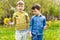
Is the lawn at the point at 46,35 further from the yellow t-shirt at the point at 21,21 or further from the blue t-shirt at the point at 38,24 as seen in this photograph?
the blue t-shirt at the point at 38,24

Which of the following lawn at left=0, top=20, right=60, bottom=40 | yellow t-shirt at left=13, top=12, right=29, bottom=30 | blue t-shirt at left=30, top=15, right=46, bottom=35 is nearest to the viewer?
blue t-shirt at left=30, top=15, right=46, bottom=35

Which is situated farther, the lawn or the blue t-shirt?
the lawn

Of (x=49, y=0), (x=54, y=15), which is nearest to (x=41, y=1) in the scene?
(x=49, y=0)

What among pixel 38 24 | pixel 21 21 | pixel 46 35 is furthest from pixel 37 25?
pixel 46 35

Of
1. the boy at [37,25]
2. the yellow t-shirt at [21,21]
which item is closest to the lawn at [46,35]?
the yellow t-shirt at [21,21]

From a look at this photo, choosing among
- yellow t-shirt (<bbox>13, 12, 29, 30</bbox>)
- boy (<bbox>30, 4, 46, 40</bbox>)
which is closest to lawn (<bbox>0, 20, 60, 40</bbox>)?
yellow t-shirt (<bbox>13, 12, 29, 30</bbox>)

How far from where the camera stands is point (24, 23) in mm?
5766

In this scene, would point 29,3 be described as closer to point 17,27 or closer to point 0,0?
point 0,0

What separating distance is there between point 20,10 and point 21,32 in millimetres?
534

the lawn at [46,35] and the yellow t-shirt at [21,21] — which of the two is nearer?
the yellow t-shirt at [21,21]

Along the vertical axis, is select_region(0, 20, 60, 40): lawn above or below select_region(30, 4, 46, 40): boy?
below

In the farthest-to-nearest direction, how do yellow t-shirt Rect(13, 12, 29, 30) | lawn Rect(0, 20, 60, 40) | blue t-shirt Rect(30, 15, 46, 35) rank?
lawn Rect(0, 20, 60, 40) → yellow t-shirt Rect(13, 12, 29, 30) → blue t-shirt Rect(30, 15, 46, 35)

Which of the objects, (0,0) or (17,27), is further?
(0,0)

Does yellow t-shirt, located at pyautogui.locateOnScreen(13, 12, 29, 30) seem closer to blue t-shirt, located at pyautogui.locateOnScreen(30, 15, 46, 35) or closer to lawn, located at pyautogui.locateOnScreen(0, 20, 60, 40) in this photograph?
blue t-shirt, located at pyautogui.locateOnScreen(30, 15, 46, 35)
